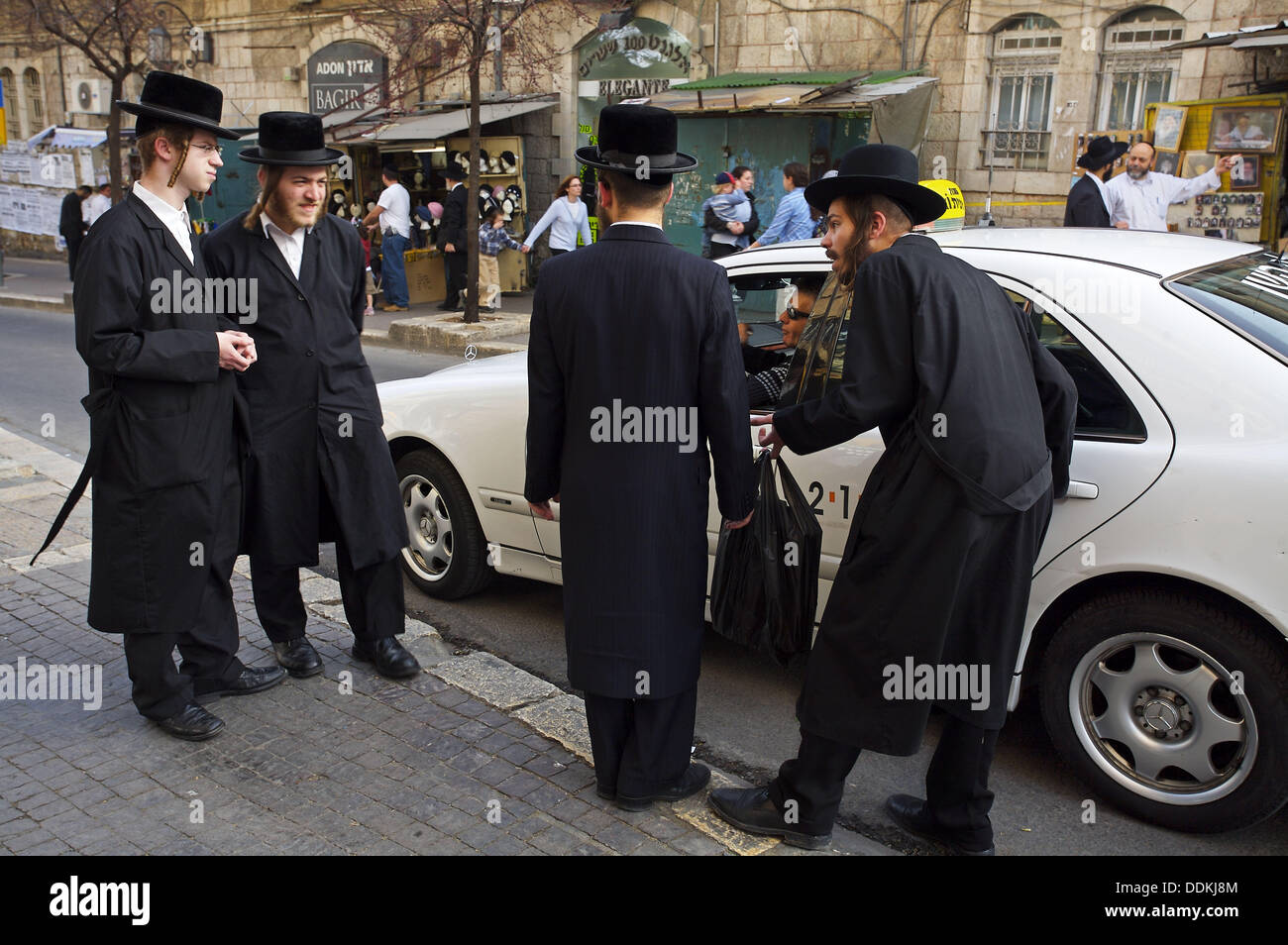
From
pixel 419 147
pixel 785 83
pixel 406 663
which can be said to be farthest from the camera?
pixel 419 147

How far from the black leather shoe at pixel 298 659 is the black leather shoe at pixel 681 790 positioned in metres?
1.46

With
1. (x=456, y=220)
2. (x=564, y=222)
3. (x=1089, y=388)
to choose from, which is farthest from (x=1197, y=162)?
(x=1089, y=388)

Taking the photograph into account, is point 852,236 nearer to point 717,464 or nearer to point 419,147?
point 717,464

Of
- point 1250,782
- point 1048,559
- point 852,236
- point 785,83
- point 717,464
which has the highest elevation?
point 785,83

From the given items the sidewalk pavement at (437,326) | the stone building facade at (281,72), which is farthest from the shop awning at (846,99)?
the stone building facade at (281,72)

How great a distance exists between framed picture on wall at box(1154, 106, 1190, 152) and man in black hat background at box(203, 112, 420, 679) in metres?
10.6

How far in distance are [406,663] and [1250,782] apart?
270 cm

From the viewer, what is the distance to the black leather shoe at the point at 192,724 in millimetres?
3600

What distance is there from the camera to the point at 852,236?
308cm

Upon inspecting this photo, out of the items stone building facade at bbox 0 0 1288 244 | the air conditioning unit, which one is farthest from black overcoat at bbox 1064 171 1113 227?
the air conditioning unit

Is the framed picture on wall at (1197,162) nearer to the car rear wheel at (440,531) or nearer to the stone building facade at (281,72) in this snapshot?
the stone building facade at (281,72)

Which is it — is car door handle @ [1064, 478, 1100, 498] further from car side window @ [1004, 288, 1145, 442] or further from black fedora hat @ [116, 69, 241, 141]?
black fedora hat @ [116, 69, 241, 141]

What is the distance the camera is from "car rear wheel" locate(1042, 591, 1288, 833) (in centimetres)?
299
